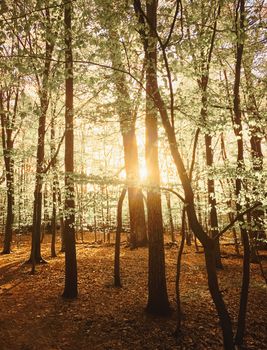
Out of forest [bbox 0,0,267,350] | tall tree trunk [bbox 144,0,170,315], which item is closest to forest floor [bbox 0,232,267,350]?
forest [bbox 0,0,267,350]

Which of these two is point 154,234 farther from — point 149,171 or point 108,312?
point 108,312

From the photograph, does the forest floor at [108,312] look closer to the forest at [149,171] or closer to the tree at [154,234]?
the forest at [149,171]

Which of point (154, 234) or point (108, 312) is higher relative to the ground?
point (154, 234)

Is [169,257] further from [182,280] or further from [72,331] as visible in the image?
[72,331]

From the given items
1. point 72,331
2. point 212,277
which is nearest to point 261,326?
point 212,277

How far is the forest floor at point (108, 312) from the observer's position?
705 cm

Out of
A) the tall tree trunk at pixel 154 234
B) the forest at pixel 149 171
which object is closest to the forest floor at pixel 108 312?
the forest at pixel 149 171

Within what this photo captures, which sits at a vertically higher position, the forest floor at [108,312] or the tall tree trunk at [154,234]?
the tall tree trunk at [154,234]

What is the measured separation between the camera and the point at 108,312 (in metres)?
8.62

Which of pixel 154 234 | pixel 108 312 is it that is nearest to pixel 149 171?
pixel 154 234

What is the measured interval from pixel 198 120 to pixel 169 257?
36.1 feet

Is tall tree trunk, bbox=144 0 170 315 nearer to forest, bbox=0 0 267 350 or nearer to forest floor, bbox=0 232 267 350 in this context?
forest, bbox=0 0 267 350

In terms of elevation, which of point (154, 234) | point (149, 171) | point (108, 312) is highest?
point (149, 171)

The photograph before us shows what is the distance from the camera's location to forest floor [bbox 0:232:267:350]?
23.1 ft
